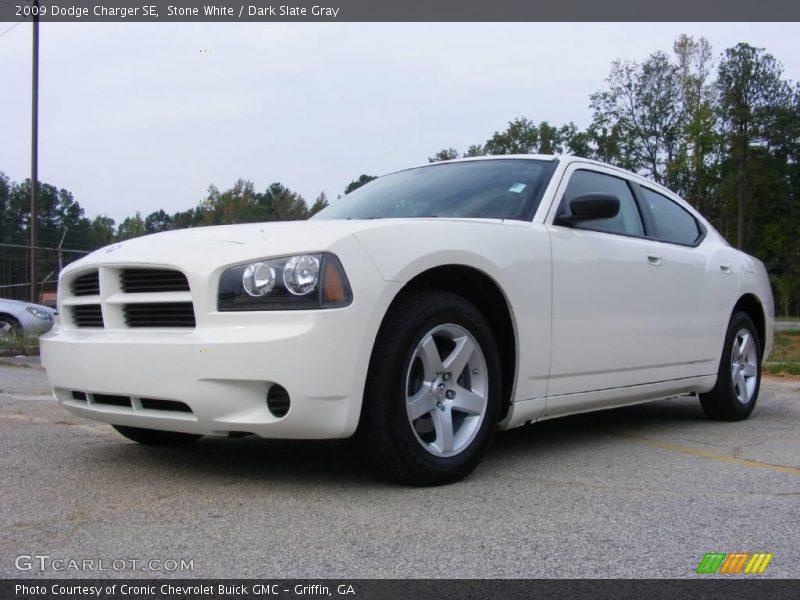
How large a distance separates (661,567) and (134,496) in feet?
6.07

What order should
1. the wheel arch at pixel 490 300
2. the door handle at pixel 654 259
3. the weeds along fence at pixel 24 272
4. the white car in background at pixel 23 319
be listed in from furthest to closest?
the weeds along fence at pixel 24 272 → the white car in background at pixel 23 319 → the door handle at pixel 654 259 → the wheel arch at pixel 490 300

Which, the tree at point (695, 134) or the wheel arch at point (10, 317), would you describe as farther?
the tree at point (695, 134)

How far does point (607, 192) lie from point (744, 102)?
150ft

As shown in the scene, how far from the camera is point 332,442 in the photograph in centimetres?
420

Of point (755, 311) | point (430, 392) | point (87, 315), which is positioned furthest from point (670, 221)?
point (87, 315)

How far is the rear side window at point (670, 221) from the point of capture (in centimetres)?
496

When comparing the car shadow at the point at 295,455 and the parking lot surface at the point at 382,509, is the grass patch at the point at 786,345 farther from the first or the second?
the parking lot surface at the point at 382,509

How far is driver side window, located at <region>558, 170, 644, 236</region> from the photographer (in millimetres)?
4203

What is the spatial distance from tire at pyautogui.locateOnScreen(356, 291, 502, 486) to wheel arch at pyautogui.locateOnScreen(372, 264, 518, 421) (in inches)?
5.5

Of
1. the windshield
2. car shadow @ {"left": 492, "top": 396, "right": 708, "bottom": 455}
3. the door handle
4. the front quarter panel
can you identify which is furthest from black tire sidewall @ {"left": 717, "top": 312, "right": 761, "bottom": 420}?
the front quarter panel

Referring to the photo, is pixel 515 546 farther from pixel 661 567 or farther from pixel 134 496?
pixel 134 496

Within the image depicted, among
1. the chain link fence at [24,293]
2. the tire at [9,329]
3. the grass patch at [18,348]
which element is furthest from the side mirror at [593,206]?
the tire at [9,329]

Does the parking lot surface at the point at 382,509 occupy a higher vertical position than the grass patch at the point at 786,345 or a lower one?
higher
